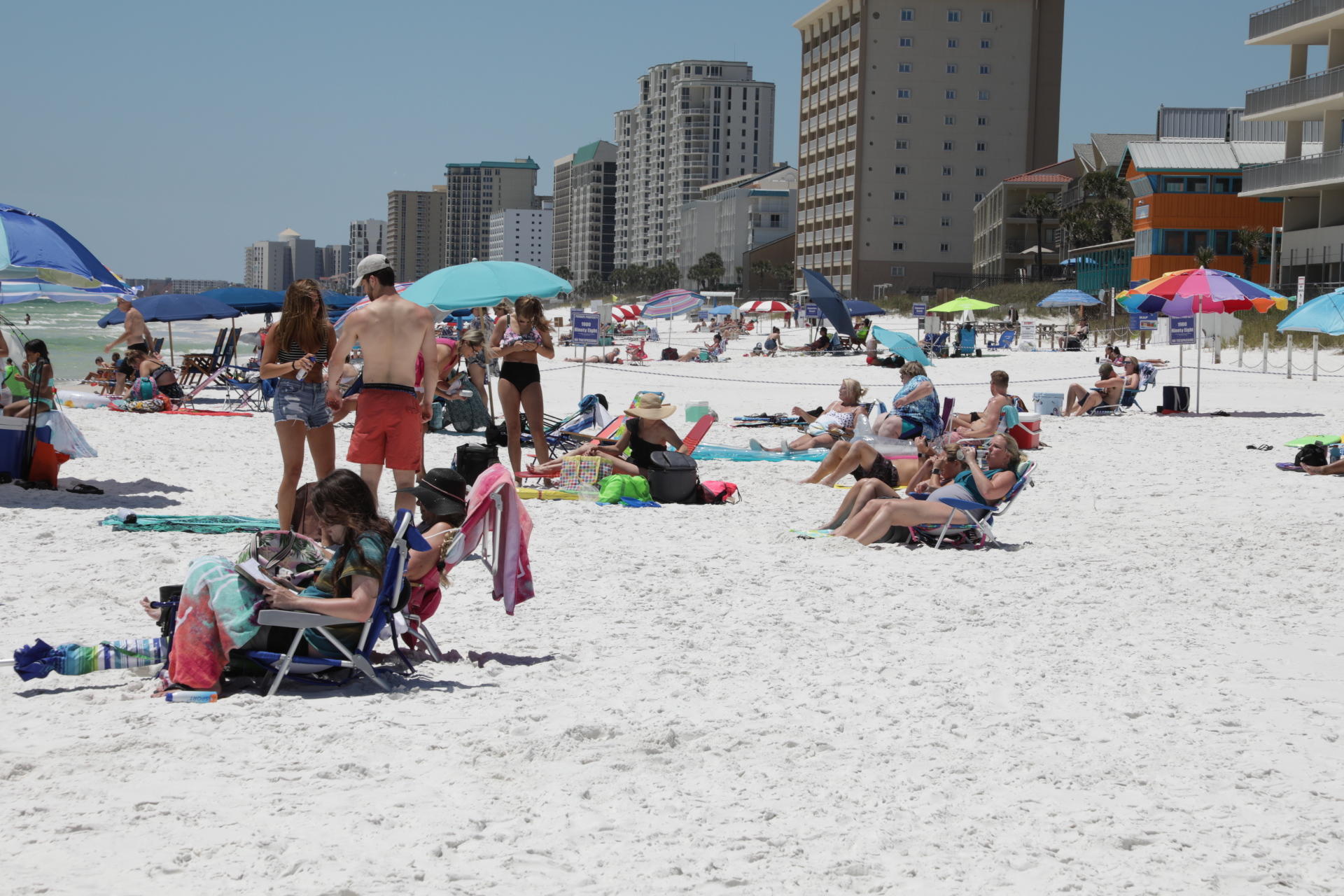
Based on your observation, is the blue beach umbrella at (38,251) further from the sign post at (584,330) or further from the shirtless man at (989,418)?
the shirtless man at (989,418)

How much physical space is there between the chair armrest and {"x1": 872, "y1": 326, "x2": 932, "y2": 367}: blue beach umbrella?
30.2 feet

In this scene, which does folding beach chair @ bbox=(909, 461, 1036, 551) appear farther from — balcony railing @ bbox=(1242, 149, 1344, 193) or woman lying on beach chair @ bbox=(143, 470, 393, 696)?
balcony railing @ bbox=(1242, 149, 1344, 193)

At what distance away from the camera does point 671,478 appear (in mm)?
8703

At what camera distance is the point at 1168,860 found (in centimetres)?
308

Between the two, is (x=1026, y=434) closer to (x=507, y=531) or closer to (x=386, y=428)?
(x=386, y=428)

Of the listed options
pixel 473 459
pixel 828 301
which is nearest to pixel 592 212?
pixel 828 301

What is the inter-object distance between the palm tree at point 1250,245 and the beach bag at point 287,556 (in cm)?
4676

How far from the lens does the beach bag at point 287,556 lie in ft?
13.8

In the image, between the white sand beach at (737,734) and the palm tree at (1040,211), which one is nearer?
the white sand beach at (737,734)

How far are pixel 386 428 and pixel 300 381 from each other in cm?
49

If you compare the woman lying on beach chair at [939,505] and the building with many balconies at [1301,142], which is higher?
the building with many balconies at [1301,142]

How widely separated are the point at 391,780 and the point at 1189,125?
56.5 meters

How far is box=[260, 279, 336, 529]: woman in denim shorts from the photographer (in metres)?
6.14

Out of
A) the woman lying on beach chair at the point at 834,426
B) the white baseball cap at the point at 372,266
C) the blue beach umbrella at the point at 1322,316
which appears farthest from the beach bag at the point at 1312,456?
the white baseball cap at the point at 372,266
